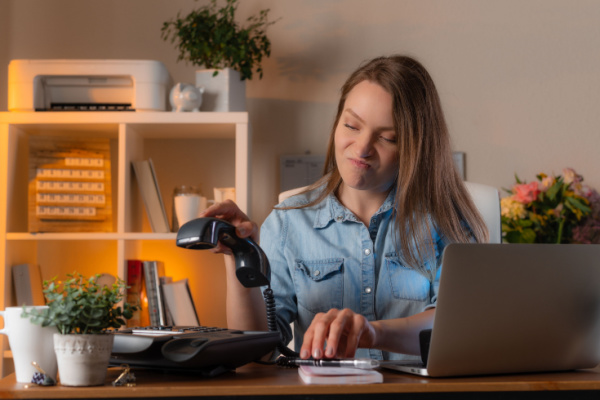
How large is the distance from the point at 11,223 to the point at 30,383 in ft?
5.06

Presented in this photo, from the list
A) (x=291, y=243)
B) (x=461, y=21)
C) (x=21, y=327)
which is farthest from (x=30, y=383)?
(x=461, y=21)

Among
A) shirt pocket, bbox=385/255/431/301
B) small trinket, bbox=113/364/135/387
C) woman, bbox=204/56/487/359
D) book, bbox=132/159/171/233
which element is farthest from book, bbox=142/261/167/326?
small trinket, bbox=113/364/135/387

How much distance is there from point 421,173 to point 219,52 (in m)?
1.07

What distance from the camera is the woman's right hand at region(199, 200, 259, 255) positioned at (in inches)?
43.0

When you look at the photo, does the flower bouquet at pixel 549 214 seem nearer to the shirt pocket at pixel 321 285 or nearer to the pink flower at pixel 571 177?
the pink flower at pixel 571 177

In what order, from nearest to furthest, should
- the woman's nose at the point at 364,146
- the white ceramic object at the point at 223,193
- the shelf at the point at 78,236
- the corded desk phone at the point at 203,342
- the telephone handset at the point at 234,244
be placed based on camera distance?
the corded desk phone at the point at 203,342
the telephone handset at the point at 234,244
the woman's nose at the point at 364,146
the shelf at the point at 78,236
the white ceramic object at the point at 223,193

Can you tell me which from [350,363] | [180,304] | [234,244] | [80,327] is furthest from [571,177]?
[80,327]

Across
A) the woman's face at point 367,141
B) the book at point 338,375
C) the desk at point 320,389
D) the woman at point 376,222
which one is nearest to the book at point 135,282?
the woman at point 376,222

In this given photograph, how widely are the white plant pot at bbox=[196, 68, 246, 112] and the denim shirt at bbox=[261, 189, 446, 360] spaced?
84 centimetres

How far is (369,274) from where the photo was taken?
140 cm

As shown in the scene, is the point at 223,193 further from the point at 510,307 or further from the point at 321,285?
the point at 510,307

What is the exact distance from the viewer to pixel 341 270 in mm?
1419

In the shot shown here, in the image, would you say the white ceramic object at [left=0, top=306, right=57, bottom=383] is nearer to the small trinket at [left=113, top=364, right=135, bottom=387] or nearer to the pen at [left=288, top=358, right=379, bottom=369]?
the small trinket at [left=113, top=364, right=135, bottom=387]

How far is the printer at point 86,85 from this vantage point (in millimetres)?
2168
